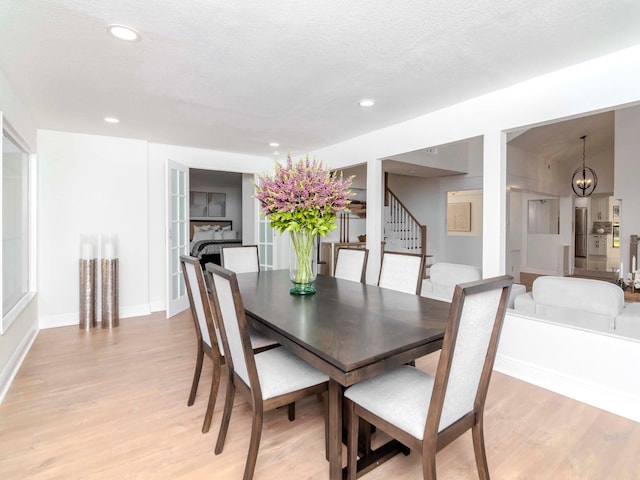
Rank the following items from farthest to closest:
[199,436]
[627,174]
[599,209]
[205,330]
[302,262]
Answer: [599,209], [627,174], [302,262], [205,330], [199,436]

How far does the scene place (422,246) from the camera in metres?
7.50

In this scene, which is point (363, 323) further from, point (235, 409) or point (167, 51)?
point (167, 51)

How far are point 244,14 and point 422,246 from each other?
6.42 meters

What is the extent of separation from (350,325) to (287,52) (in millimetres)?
1775

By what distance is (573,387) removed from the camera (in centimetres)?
Answer: 242

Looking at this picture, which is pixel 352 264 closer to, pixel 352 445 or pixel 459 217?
pixel 352 445

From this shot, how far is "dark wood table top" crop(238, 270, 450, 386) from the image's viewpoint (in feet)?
4.33

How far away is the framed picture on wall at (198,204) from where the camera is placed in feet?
29.6

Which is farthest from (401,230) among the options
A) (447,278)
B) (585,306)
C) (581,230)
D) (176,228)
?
(581,230)

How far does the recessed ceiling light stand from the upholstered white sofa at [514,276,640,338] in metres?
3.33

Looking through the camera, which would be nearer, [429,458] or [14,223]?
[429,458]

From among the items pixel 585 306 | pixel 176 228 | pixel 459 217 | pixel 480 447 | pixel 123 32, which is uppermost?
pixel 123 32

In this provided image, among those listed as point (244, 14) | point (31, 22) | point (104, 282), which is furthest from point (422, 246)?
point (31, 22)

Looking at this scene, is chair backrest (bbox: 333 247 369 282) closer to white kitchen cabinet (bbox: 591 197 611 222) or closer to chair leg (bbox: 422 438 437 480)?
chair leg (bbox: 422 438 437 480)
